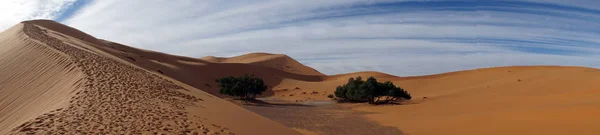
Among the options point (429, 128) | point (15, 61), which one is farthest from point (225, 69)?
point (429, 128)

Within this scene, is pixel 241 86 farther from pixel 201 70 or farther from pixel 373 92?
pixel 201 70

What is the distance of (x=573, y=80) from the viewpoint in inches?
1068

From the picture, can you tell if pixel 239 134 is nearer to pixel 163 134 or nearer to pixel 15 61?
pixel 163 134

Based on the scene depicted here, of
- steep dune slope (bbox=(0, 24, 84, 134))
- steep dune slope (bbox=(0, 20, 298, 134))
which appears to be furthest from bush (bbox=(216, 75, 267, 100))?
steep dune slope (bbox=(0, 24, 84, 134))

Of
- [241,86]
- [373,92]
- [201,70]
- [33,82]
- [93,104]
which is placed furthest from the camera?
[201,70]

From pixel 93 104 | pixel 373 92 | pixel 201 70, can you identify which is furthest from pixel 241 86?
pixel 93 104

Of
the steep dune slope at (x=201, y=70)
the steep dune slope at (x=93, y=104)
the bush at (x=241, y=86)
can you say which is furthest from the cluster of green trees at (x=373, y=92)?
the steep dune slope at (x=93, y=104)

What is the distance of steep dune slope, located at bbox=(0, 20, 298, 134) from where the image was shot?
6.97 meters

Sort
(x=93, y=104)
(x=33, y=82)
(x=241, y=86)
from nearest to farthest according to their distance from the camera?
1. (x=93, y=104)
2. (x=33, y=82)
3. (x=241, y=86)

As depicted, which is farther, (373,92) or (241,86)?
(241,86)

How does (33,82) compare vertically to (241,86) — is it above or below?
below

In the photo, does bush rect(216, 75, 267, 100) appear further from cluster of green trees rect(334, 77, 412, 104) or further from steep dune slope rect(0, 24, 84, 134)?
steep dune slope rect(0, 24, 84, 134)

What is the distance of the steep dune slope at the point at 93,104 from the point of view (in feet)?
22.9

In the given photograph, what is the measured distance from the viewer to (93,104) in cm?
834
